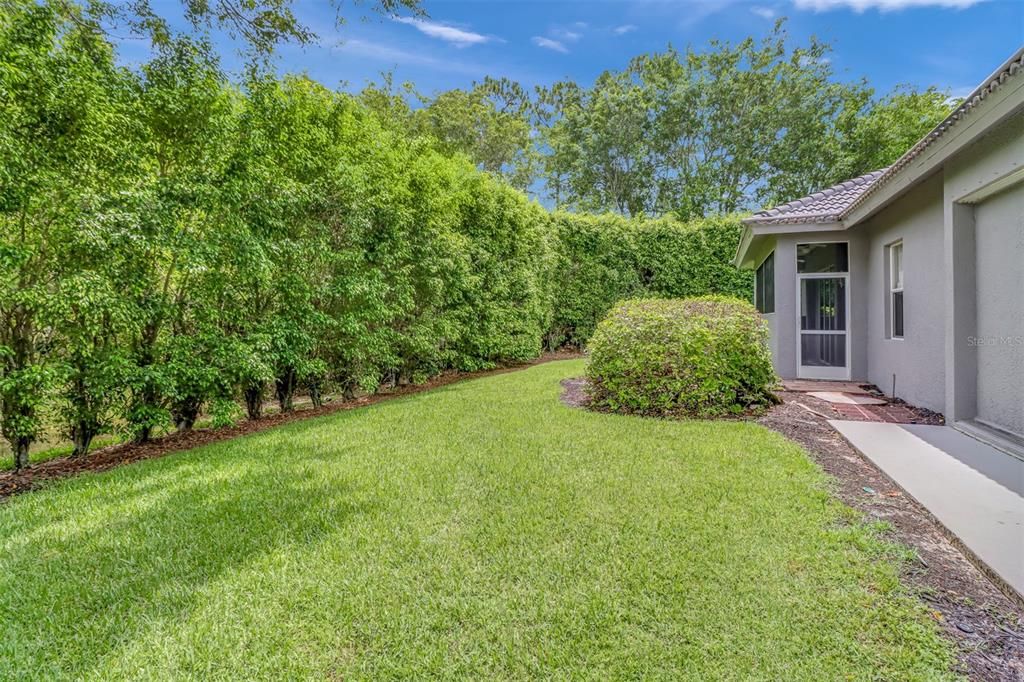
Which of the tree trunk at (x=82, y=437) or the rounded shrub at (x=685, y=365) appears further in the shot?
the rounded shrub at (x=685, y=365)

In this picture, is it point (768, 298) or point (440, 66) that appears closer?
point (440, 66)

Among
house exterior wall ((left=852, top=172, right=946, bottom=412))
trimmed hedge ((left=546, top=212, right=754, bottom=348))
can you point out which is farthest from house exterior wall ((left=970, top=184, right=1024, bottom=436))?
trimmed hedge ((left=546, top=212, right=754, bottom=348))

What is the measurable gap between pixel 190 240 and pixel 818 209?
10269 mm

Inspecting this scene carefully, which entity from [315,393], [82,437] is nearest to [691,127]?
[315,393]

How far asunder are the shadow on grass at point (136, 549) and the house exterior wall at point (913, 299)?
6.79m

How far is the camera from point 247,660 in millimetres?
2020

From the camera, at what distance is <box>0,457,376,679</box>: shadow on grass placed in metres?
2.22

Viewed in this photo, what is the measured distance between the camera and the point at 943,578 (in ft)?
8.12

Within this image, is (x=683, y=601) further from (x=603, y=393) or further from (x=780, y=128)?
(x=780, y=128)

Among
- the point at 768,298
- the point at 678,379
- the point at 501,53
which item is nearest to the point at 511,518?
the point at 678,379

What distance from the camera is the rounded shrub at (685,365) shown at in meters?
6.04

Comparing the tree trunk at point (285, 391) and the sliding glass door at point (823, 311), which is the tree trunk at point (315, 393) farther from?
the sliding glass door at point (823, 311)

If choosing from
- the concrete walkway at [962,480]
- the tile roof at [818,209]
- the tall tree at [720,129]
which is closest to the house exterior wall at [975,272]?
the concrete walkway at [962,480]

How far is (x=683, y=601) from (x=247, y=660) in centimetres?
201
